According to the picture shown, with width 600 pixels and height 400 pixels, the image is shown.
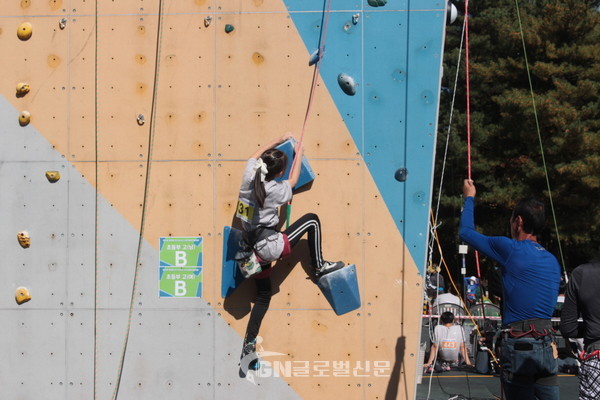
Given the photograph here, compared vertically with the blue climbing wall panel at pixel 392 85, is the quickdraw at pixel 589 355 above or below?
below

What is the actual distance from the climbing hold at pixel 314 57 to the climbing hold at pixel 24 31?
6.70ft

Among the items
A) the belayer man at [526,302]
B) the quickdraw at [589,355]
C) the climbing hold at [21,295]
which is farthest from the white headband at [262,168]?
the quickdraw at [589,355]

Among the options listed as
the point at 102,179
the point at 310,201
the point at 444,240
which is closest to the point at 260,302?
the point at 310,201

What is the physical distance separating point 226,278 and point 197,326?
391mm

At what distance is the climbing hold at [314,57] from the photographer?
214 inches

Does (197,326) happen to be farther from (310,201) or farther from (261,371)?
(310,201)

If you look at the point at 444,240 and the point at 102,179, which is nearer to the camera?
the point at 102,179

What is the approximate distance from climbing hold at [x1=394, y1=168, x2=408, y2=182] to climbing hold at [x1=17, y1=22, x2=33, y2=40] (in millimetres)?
2823

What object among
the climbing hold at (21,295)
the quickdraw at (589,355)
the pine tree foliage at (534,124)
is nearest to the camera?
the quickdraw at (589,355)

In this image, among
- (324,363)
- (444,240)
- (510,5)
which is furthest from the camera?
(510,5)

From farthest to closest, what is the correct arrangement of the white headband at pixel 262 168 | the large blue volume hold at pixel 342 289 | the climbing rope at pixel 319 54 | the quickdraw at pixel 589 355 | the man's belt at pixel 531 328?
the climbing rope at pixel 319 54 → the large blue volume hold at pixel 342 289 → the white headband at pixel 262 168 → the man's belt at pixel 531 328 → the quickdraw at pixel 589 355

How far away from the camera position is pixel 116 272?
5.53 metres

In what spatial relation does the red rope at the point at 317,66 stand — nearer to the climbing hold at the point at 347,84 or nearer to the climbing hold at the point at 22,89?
the climbing hold at the point at 347,84

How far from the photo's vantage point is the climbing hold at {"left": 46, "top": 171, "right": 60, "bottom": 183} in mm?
5594
